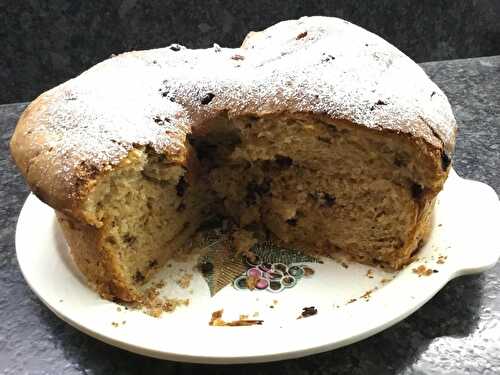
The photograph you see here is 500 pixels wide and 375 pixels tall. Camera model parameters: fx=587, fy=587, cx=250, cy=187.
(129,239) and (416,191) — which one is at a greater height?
(416,191)

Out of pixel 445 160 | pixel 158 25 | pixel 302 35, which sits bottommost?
pixel 158 25

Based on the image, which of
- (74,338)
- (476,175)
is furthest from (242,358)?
(476,175)

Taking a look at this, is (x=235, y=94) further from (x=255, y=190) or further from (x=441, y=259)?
(x=441, y=259)

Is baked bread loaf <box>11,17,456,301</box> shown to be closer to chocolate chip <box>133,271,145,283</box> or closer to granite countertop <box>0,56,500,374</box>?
chocolate chip <box>133,271,145,283</box>

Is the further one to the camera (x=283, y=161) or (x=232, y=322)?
(x=283, y=161)

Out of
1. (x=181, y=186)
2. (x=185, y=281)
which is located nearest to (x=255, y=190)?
(x=181, y=186)

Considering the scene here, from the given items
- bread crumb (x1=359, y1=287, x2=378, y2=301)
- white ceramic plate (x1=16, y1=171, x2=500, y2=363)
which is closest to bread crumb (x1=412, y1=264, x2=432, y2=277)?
white ceramic plate (x1=16, y1=171, x2=500, y2=363)

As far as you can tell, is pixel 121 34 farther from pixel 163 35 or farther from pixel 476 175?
pixel 476 175

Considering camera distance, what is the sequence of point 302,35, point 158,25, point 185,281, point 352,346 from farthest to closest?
point 158,25, point 302,35, point 185,281, point 352,346
